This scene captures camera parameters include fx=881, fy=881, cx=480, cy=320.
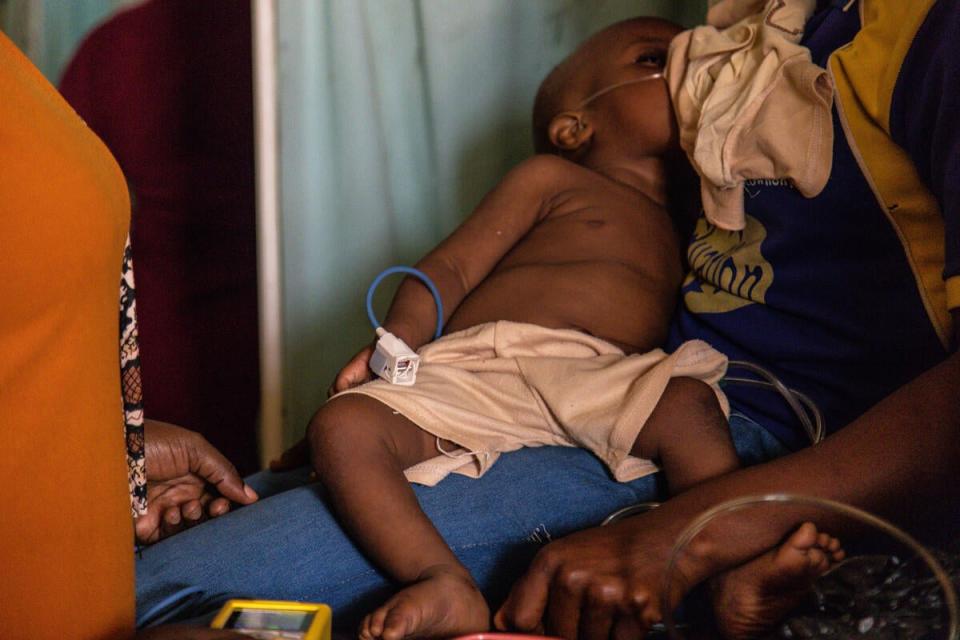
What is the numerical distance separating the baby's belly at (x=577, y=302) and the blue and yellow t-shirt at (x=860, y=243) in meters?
0.11

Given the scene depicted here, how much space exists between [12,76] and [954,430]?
71 centimetres

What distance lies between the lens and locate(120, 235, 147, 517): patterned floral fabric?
714 millimetres

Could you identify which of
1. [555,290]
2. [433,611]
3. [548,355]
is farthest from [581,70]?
[433,611]

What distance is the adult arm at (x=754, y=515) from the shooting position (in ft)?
2.32

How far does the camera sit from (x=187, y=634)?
1.90ft

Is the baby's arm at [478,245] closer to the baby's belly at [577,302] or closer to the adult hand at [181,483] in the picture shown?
the baby's belly at [577,302]

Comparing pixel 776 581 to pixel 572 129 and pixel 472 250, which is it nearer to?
pixel 472 250

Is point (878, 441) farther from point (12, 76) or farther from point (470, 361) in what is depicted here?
point (12, 76)

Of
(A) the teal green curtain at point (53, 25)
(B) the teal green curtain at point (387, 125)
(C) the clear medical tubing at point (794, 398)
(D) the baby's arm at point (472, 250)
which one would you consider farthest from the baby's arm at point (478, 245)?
(A) the teal green curtain at point (53, 25)

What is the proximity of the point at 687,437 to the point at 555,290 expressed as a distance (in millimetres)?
316

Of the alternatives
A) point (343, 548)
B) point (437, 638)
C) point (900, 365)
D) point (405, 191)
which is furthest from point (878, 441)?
point (405, 191)

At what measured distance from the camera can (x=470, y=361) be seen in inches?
42.5

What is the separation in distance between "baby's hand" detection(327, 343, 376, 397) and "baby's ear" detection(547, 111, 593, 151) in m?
0.59

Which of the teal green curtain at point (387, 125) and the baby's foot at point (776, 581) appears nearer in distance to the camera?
the baby's foot at point (776, 581)
